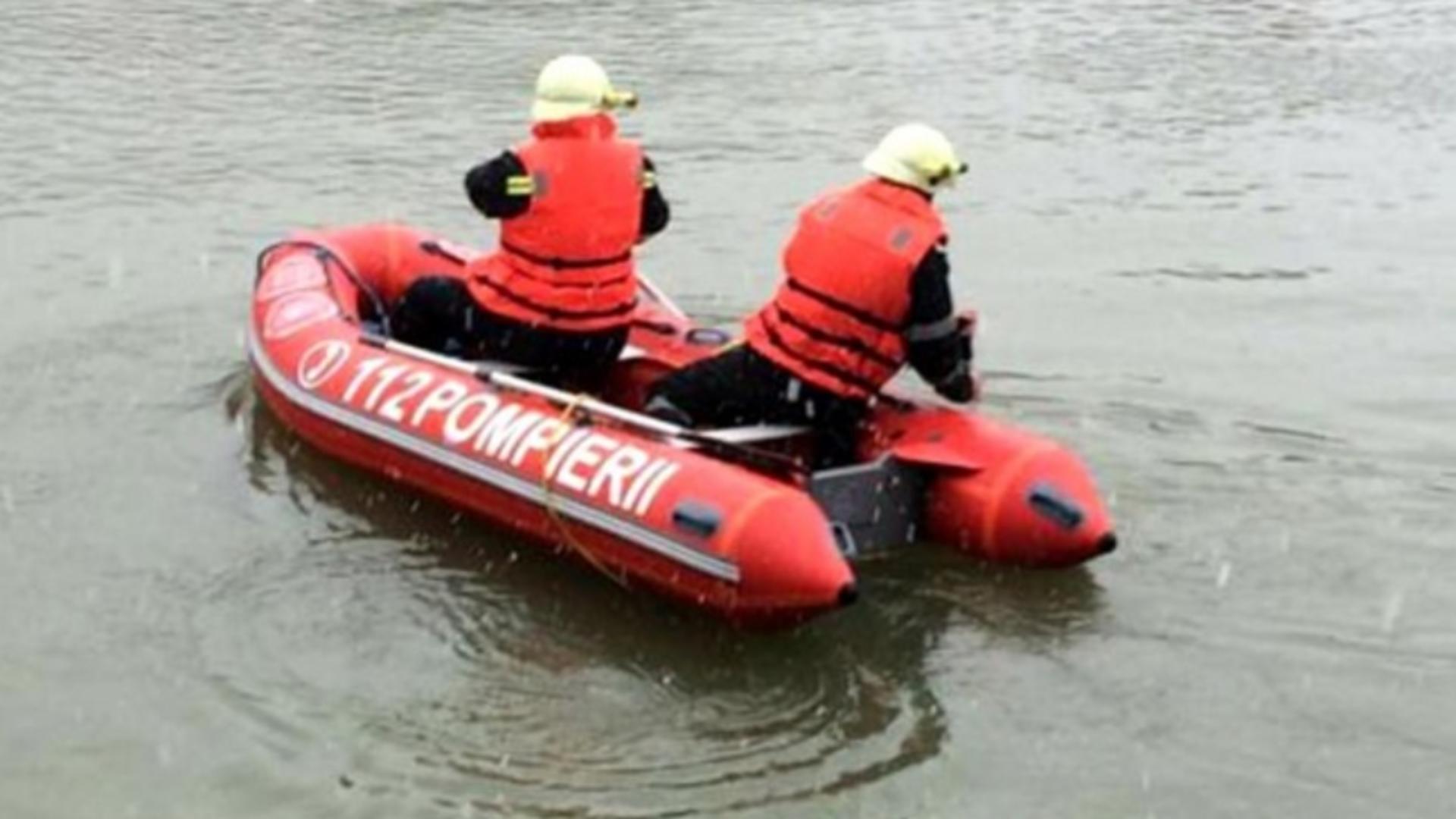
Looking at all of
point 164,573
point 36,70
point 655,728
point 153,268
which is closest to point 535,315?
point 164,573

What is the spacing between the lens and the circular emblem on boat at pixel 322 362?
25.5 feet

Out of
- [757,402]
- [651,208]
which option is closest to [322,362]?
[651,208]

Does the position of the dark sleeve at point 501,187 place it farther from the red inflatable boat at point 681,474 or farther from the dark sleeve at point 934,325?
the dark sleeve at point 934,325

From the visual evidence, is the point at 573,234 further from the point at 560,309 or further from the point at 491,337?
the point at 491,337

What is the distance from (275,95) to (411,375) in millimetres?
8389

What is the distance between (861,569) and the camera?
697 centimetres

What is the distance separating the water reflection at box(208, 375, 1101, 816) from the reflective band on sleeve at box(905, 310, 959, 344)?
72 cm

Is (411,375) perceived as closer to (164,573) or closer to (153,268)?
(164,573)

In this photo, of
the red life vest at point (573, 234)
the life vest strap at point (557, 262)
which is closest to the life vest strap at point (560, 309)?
the red life vest at point (573, 234)

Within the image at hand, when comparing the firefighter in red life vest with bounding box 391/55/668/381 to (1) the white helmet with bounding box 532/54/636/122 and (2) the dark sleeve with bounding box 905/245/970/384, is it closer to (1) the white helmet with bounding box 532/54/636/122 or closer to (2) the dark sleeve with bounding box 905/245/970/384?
(1) the white helmet with bounding box 532/54/636/122

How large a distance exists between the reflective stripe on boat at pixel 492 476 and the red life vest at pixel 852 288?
87 centimetres

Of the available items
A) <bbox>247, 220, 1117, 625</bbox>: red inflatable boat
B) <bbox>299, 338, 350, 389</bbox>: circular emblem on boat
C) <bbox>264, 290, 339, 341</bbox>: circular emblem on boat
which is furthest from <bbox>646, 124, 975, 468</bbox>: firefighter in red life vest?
<bbox>264, 290, 339, 341</bbox>: circular emblem on boat

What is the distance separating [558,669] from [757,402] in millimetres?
1284

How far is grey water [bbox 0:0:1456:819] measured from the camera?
5.73 meters
